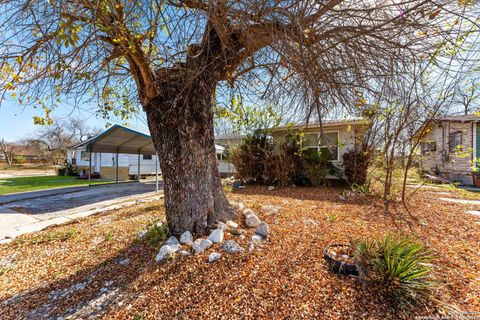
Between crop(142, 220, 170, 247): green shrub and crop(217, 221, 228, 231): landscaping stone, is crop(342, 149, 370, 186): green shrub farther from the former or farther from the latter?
crop(142, 220, 170, 247): green shrub

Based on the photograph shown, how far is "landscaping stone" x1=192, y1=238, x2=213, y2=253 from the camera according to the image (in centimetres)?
241

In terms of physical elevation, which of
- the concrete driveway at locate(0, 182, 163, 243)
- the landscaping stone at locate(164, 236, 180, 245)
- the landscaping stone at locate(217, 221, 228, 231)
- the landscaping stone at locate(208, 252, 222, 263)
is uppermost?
the landscaping stone at locate(217, 221, 228, 231)

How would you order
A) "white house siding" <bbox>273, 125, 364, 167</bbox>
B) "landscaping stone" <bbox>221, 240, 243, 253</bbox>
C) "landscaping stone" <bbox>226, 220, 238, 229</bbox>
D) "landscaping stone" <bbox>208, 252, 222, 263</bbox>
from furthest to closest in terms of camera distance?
"white house siding" <bbox>273, 125, 364, 167</bbox>, "landscaping stone" <bbox>226, 220, 238, 229</bbox>, "landscaping stone" <bbox>221, 240, 243, 253</bbox>, "landscaping stone" <bbox>208, 252, 222, 263</bbox>

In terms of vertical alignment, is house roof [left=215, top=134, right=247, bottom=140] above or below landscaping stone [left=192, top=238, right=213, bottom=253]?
above

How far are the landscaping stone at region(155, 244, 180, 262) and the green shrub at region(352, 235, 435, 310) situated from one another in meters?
1.93

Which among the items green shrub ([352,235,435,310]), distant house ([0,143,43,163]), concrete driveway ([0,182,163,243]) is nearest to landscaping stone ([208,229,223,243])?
green shrub ([352,235,435,310])

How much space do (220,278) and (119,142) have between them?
37.1 feet

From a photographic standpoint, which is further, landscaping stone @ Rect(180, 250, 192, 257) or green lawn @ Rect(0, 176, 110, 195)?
green lawn @ Rect(0, 176, 110, 195)

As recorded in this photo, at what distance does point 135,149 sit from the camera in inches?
497

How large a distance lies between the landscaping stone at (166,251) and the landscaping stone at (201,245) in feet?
0.71

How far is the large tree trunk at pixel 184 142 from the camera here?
8.86ft

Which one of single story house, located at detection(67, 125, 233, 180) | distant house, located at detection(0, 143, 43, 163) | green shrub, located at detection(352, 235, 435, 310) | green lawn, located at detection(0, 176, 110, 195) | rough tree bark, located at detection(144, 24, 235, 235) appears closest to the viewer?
green shrub, located at detection(352, 235, 435, 310)

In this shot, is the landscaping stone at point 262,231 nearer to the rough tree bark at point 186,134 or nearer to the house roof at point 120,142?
the rough tree bark at point 186,134

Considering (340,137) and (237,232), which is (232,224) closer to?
(237,232)
